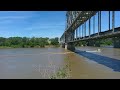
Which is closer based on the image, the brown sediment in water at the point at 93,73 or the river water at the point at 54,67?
the brown sediment in water at the point at 93,73

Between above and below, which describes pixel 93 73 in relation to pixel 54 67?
below

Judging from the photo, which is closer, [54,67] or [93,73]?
[93,73]

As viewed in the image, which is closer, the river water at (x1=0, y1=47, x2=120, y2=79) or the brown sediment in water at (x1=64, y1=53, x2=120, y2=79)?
the brown sediment in water at (x1=64, y1=53, x2=120, y2=79)
